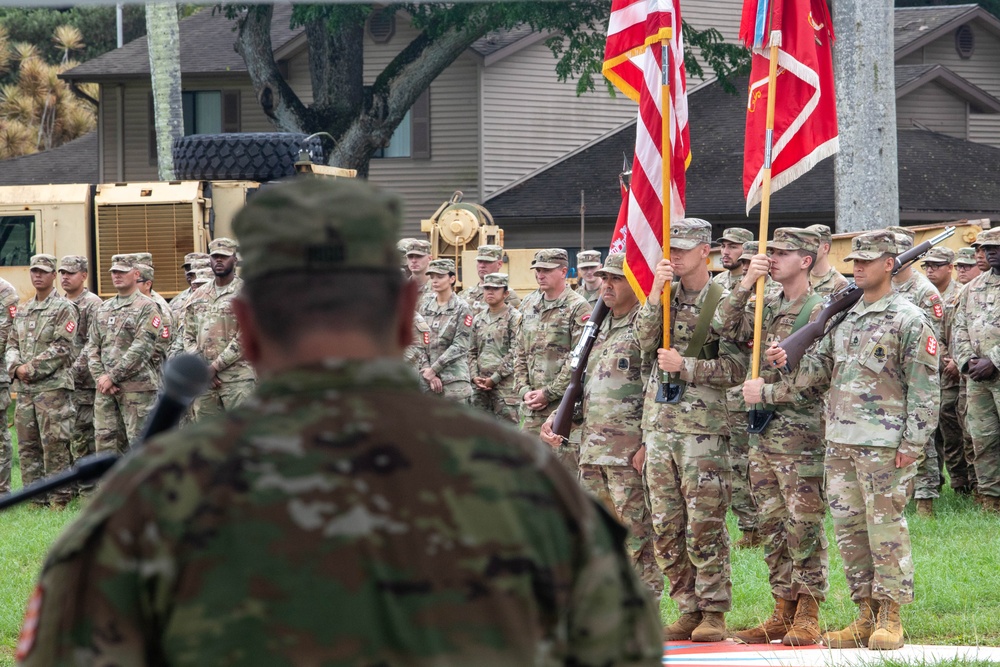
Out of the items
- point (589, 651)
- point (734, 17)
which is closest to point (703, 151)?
point (734, 17)

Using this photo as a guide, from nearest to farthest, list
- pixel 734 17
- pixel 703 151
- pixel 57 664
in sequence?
pixel 57 664 < pixel 703 151 < pixel 734 17

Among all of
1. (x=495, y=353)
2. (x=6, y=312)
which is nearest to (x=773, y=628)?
(x=495, y=353)

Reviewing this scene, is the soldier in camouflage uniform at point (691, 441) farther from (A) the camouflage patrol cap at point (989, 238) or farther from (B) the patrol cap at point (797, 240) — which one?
(A) the camouflage patrol cap at point (989, 238)

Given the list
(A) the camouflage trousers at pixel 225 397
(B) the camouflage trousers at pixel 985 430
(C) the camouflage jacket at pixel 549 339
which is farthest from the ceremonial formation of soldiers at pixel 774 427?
(A) the camouflage trousers at pixel 225 397

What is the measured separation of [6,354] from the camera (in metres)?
13.1

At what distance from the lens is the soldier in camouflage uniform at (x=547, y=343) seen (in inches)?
386

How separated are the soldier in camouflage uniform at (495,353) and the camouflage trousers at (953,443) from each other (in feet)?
13.2

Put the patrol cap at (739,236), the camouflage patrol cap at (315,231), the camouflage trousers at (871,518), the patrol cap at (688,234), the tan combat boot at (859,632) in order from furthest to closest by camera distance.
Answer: the patrol cap at (739,236), the patrol cap at (688,234), the tan combat boot at (859,632), the camouflage trousers at (871,518), the camouflage patrol cap at (315,231)

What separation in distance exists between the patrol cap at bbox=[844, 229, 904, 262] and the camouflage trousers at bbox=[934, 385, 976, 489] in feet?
19.6

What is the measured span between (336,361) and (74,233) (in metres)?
14.8

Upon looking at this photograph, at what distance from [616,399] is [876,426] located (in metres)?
1.67

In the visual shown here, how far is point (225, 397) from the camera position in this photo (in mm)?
11430

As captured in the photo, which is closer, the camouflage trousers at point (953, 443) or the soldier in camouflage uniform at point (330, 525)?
the soldier in camouflage uniform at point (330, 525)

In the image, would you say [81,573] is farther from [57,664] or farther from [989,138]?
[989,138]
